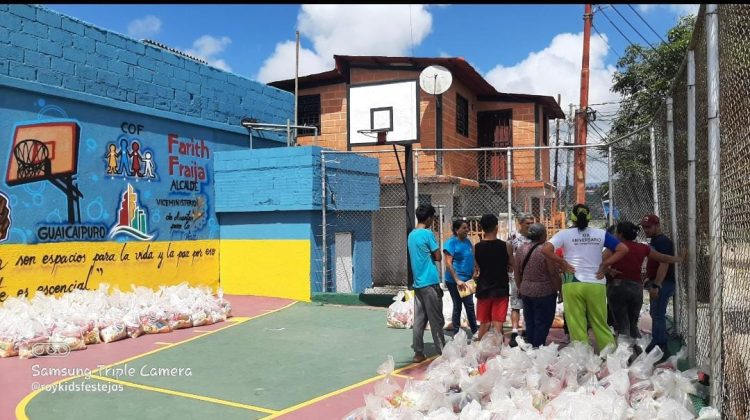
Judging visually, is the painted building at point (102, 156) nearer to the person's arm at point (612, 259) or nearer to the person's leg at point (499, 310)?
the person's leg at point (499, 310)

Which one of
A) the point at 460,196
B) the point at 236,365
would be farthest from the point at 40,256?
the point at 460,196

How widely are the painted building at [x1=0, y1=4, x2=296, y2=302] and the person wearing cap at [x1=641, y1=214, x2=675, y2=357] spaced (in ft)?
26.9

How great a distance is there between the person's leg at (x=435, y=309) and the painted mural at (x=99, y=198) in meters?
6.18

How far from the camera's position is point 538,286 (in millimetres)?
6199

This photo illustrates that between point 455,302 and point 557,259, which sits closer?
point 557,259

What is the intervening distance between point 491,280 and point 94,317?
5366 millimetres

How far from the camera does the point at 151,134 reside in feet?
36.2

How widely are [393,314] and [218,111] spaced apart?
263 inches

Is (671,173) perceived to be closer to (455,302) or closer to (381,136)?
(455,302)

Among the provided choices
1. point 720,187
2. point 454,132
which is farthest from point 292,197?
point 720,187

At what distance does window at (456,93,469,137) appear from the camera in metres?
17.2

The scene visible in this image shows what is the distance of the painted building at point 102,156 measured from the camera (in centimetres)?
867

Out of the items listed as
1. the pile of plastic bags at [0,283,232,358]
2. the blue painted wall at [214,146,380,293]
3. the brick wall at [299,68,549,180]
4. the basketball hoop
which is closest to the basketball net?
the basketball hoop

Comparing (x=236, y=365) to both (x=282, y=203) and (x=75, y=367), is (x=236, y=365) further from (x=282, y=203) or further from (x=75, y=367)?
(x=282, y=203)
